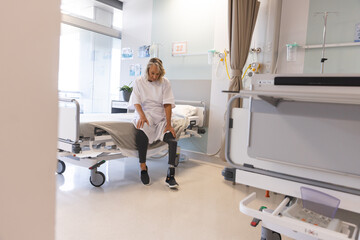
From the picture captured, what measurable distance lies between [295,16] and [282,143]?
2415 mm

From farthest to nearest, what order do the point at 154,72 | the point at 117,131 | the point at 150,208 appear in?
the point at 154,72, the point at 117,131, the point at 150,208

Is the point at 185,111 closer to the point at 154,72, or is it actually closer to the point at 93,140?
the point at 154,72

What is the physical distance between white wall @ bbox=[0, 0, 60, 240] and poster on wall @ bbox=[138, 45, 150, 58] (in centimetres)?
408

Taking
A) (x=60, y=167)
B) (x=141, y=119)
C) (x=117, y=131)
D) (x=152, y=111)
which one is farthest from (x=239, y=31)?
(x=60, y=167)

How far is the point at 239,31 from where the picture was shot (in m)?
3.11

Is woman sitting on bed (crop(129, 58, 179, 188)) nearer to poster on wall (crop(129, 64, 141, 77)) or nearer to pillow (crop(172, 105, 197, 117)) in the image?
pillow (crop(172, 105, 197, 117))

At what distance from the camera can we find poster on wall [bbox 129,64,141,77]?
4588mm

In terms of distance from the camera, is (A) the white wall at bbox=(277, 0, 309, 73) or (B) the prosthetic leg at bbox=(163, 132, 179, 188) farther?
(A) the white wall at bbox=(277, 0, 309, 73)

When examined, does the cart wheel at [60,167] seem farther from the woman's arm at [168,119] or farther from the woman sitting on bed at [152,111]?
the woman's arm at [168,119]

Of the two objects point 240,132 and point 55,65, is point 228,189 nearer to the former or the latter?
point 240,132

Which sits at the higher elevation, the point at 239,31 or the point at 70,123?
the point at 239,31

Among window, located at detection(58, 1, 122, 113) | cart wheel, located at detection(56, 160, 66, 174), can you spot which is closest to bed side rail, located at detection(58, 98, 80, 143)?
cart wheel, located at detection(56, 160, 66, 174)

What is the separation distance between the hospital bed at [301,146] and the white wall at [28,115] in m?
0.82

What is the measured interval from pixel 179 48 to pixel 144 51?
70cm
